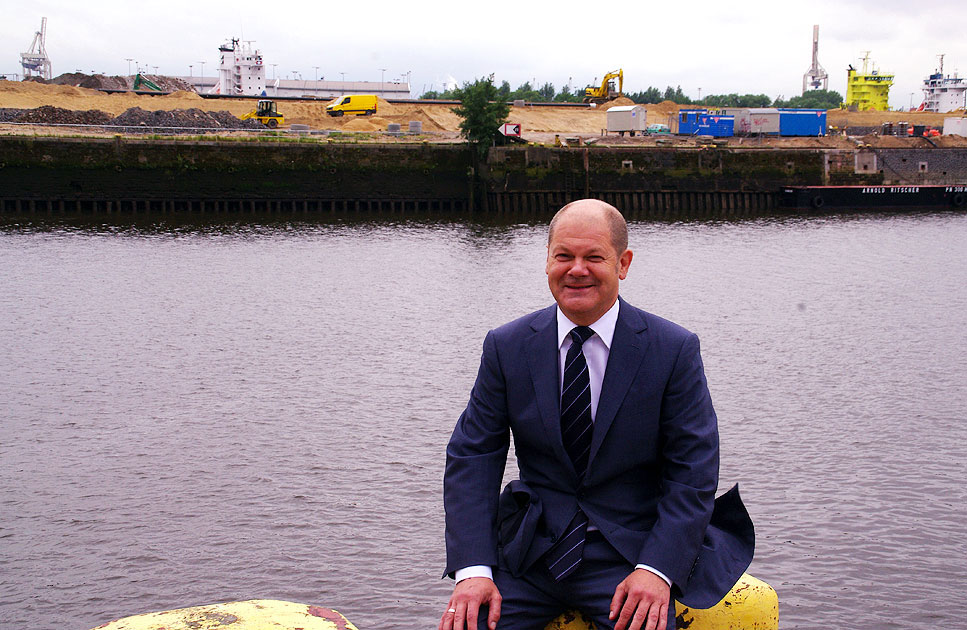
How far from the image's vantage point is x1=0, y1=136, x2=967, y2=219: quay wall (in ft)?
143

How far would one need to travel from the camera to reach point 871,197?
51.8 m

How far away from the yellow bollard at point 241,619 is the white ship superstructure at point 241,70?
85170 millimetres

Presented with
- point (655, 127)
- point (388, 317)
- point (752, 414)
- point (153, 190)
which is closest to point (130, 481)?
point (752, 414)

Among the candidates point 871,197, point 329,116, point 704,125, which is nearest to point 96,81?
point 329,116

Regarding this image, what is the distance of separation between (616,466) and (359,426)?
10.3 metres

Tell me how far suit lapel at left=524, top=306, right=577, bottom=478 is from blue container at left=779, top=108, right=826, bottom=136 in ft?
207

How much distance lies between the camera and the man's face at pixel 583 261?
12.0ft

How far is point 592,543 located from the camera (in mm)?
3689

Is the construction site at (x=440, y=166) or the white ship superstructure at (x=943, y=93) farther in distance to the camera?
the white ship superstructure at (x=943, y=93)

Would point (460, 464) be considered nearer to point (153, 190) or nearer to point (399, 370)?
point (399, 370)

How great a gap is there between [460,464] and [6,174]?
45169 millimetres

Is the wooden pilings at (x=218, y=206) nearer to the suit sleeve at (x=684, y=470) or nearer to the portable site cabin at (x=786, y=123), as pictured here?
the portable site cabin at (x=786, y=123)

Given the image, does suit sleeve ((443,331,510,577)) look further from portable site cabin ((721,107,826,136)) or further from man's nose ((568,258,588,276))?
portable site cabin ((721,107,826,136))

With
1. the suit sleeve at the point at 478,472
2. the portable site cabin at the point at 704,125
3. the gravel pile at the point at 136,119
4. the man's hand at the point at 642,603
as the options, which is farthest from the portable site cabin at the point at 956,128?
the man's hand at the point at 642,603
